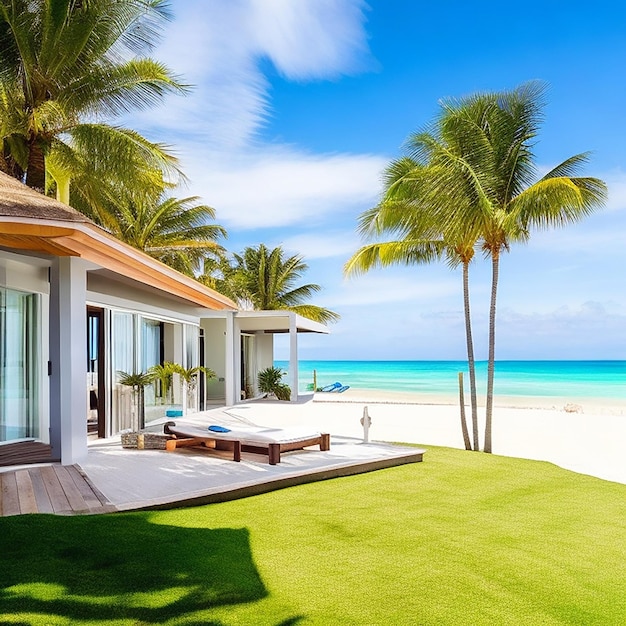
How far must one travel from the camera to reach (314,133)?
42.5 m

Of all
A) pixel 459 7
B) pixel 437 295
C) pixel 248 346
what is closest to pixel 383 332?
pixel 437 295

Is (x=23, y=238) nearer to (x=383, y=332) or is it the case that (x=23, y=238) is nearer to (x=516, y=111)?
(x=516, y=111)

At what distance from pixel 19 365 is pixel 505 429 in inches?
507

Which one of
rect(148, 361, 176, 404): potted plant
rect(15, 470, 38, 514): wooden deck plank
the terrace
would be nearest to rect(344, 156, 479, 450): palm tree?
the terrace

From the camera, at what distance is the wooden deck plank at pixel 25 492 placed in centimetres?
607

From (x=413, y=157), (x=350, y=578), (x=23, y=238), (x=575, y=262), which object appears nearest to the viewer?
(x=350, y=578)

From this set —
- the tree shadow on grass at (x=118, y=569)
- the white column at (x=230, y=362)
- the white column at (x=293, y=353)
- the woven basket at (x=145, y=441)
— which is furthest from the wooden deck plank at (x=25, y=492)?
the white column at (x=293, y=353)

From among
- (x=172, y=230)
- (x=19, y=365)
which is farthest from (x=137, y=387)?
(x=172, y=230)

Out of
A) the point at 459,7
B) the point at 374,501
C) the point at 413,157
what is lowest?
the point at 374,501

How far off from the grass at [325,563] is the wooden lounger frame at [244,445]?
1260 millimetres

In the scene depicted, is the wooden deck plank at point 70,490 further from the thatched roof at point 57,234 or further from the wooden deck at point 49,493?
the thatched roof at point 57,234

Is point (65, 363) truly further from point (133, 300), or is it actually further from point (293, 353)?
point (293, 353)

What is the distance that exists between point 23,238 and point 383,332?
272 feet

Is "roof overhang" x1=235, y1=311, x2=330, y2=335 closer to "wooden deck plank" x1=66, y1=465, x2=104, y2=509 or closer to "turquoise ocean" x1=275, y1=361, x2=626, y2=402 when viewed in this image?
"wooden deck plank" x1=66, y1=465, x2=104, y2=509
